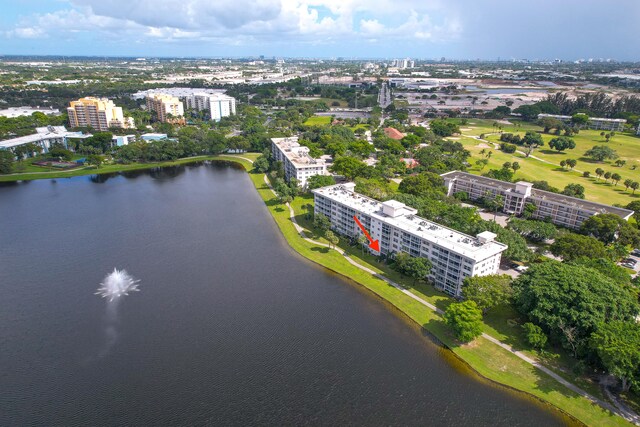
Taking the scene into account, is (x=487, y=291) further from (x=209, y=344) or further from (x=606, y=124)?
(x=606, y=124)

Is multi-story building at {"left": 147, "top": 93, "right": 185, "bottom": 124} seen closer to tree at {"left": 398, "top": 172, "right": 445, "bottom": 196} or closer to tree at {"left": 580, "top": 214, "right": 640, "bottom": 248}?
tree at {"left": 398, "top": 172, "right": 445, "bottom": 196}

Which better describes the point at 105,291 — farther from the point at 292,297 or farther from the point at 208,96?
the point at 208,96

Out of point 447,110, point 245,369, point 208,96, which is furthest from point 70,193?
point 447,110

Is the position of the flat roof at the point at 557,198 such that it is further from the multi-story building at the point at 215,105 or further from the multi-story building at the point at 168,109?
the multi-story building at the point at 215,105

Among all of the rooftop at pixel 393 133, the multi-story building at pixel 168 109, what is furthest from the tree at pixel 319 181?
the multi-story building at pixel 168 109

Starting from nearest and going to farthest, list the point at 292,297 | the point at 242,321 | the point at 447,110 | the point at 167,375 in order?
the point at 167,375
the point at 242,321
the point at 292,297
the point at 447,110

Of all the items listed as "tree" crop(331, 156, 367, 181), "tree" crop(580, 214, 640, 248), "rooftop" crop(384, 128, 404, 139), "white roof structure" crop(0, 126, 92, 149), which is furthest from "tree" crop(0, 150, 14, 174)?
"tree" crop(580, 214, 640, 248)
